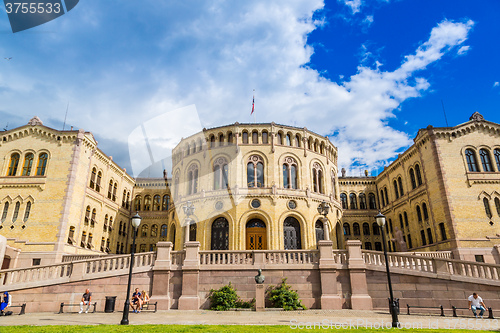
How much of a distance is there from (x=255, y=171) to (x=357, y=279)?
18.2m

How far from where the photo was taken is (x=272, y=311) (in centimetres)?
1661

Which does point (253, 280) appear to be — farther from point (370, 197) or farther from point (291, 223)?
point (370, 197)

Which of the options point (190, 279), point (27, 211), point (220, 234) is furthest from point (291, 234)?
point (27, 211)

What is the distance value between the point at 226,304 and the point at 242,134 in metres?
21.5

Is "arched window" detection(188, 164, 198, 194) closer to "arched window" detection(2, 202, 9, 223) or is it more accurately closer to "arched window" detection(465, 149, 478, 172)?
"arched window" detection(2, 202, 9, 223)

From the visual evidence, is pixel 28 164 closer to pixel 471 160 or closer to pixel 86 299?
pixel 86 299

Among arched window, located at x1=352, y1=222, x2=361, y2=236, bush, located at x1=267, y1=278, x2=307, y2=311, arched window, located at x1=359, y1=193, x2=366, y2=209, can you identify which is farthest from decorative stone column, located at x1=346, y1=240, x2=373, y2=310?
arched window, located at x1=359, y1=193, x2=366, y2=209

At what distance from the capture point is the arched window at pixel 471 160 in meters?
33.9

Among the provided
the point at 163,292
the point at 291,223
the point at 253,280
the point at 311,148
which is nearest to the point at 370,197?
the point at 311,148

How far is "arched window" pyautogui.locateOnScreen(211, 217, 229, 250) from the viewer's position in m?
32.5

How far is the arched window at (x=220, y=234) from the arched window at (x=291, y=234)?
19.6ft

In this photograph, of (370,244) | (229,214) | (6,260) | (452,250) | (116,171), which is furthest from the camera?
(370,244)

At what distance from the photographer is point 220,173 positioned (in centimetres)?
3481

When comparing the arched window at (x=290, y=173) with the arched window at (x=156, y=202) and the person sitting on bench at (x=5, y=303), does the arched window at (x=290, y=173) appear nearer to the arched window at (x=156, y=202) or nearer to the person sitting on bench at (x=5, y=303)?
the arched window at (x=156, y=202)
